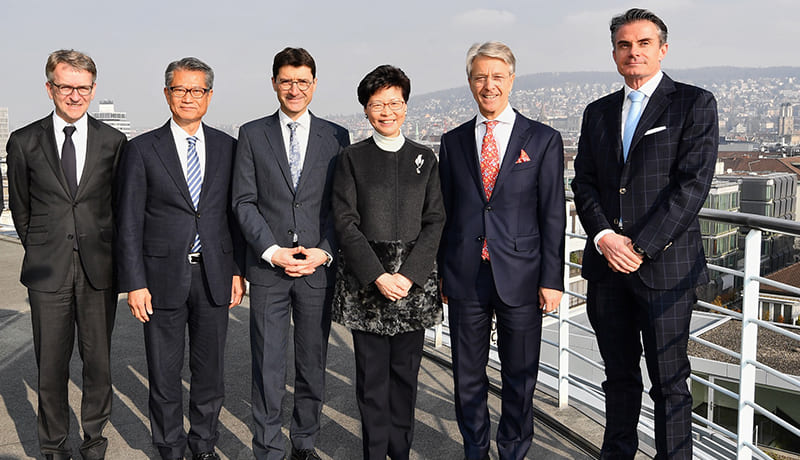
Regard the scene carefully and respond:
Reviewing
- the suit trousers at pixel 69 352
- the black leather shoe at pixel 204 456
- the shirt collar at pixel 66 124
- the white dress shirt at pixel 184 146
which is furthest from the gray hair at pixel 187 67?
the black leather shoe at pixel 204 456

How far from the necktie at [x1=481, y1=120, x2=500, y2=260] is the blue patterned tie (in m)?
1.10

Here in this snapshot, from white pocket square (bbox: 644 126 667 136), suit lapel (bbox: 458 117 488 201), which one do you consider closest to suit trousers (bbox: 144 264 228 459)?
suit lapel (bbox: 458 117 488 201)

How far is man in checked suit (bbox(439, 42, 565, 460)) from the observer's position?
225 cm

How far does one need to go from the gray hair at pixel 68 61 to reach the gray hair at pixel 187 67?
33 centimetres

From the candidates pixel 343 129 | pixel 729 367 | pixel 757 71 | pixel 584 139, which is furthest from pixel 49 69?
pixel 757 71

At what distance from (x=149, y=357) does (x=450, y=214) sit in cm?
133

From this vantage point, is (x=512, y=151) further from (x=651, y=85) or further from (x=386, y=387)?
(x=386, y=387)

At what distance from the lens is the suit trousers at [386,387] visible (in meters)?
2.35

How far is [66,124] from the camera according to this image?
97.3 inches

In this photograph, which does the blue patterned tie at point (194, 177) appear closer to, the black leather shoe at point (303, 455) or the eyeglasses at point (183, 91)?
the eyeglasses at point (183, 91)

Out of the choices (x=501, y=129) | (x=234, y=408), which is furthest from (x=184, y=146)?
(x=234, y=408)

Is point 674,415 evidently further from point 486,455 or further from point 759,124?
point 759,124

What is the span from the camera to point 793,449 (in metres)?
32.8

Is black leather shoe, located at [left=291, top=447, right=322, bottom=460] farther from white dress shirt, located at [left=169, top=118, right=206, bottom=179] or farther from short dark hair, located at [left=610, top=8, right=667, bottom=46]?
short dark hair, located at [left=610, top=8, right=667, bottom=46]
